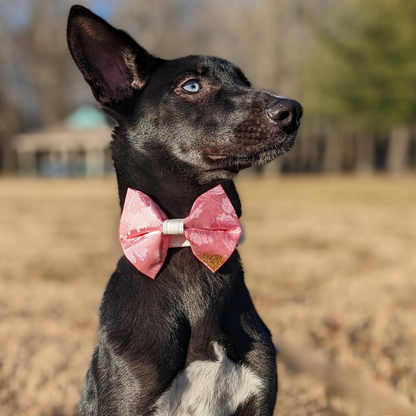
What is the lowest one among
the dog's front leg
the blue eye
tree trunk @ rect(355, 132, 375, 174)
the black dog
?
tree trunk @ rect(355, 132, 375, 174)

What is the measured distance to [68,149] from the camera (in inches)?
1613

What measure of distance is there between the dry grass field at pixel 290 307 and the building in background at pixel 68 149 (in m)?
25.6

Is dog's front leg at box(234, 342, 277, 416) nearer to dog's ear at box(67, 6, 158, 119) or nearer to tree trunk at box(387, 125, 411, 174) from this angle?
dog's ear at box(67, 6, 158, 119)

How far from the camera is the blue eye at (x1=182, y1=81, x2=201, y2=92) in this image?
7.72 ft

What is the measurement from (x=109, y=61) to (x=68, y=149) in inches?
1576

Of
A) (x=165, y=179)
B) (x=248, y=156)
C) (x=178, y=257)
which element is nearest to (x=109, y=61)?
(x=165, y=179)

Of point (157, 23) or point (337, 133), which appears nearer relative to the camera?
point (157, 23)

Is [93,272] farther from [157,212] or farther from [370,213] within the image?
[370,213]

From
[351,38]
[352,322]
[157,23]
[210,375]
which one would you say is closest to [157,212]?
[210,375]

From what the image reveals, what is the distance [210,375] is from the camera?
205 centimetres

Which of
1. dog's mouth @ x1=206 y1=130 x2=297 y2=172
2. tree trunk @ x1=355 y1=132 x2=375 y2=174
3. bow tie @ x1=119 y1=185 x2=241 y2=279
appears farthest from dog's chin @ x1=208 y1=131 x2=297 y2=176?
tree trunk @ x1=355 y1=132 x2=375 y2=174

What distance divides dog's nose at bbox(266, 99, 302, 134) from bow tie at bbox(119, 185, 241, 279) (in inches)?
14.4

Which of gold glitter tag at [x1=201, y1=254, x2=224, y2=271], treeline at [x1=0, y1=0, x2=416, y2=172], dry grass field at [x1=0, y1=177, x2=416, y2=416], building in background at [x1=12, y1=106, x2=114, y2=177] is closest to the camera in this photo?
gold glitter tag at [x1=201, y1=254, x2=224, y2=271]

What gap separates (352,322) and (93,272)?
3.98m
